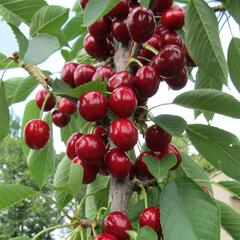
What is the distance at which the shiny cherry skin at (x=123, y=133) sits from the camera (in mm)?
1129

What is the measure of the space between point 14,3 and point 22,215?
91.7 ft

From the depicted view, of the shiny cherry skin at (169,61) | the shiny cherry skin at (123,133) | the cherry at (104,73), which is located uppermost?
the shiny cherry skin at (169,61)

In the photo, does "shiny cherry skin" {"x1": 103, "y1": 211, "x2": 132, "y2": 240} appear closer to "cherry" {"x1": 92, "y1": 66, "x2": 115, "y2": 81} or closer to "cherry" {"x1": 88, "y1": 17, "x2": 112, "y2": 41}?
"cherry" {"x1": 92, "y1": 66, "x2": 115, "y2": 81}

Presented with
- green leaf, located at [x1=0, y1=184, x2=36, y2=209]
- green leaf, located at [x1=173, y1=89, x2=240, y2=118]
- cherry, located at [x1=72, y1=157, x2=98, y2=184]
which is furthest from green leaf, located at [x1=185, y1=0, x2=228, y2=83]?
green leaf, located at [x1=0, y1=184, x2=36, y2=209]

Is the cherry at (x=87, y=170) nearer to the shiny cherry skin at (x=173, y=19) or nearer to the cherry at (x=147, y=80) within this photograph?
the cherry at (x=147, y=80)

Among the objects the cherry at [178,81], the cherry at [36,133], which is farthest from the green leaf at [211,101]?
the cherry at [36,133]

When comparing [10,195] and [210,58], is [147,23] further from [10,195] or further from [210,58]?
[10,195]

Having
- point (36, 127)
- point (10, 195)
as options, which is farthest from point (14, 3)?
point (10, 195)

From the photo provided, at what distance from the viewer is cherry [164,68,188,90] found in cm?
131

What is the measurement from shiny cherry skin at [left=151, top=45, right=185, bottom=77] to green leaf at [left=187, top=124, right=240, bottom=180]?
0.22 metres

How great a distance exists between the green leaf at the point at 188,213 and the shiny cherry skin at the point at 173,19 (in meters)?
0.43

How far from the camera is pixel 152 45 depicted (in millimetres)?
1349

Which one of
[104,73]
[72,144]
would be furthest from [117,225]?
[104,73]

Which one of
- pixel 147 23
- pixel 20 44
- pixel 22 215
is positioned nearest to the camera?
pixel 20 44
